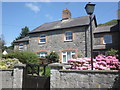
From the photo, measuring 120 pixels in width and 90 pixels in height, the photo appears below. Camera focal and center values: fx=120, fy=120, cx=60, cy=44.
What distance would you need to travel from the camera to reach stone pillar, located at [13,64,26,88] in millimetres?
6148

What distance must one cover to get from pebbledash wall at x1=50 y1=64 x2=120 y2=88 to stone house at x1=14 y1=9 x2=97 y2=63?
11.0m

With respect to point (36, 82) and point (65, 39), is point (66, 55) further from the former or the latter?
point (36, 82)

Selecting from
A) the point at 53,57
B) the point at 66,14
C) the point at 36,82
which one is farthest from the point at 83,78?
the point at 66,14

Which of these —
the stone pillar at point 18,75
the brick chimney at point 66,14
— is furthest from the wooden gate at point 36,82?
the brick chimney at point 66,14

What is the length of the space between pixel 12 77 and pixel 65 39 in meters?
12.5

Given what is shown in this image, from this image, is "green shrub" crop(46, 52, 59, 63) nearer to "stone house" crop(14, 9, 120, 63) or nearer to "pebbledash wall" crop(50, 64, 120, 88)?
"stone house" crop(14, 9, 120, 63)

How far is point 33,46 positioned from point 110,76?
58.2 feet

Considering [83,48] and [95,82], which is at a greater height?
[83,48]

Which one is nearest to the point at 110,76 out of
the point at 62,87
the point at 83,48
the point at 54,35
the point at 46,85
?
the point at 62,87

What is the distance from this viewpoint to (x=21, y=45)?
24281mm

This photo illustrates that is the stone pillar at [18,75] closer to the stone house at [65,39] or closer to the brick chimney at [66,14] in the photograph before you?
the stone house at [65,39]

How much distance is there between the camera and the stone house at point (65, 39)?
16578mm

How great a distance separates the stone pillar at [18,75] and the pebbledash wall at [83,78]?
1692 mm

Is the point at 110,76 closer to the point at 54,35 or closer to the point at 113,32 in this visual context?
the point at 113,32
